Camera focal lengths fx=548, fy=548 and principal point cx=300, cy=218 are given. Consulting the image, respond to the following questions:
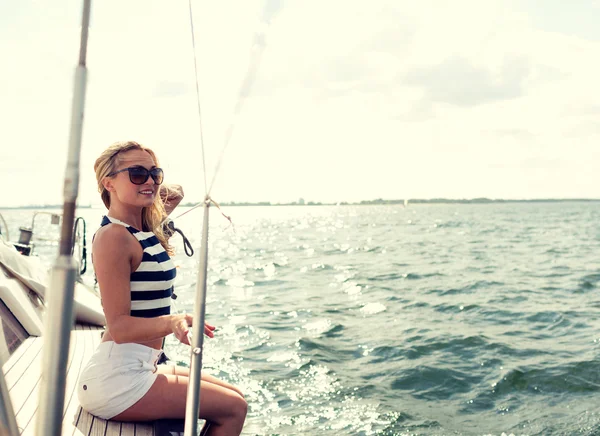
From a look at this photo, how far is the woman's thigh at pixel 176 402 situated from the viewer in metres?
2.35

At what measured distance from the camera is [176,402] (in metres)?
2.38

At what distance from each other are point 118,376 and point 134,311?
30 cm

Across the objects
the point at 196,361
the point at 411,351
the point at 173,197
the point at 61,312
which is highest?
the point at 173,197

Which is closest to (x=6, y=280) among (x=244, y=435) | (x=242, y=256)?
(x=244, y=435)

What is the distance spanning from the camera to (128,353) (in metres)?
2.30

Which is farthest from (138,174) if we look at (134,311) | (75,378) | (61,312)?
(75,378)

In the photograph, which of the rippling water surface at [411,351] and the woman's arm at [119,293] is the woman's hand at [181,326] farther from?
the rippling water surface at [411,351]

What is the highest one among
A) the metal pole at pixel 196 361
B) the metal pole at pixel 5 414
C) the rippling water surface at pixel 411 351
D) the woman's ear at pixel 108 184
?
the woman's ear at pixel 108 184

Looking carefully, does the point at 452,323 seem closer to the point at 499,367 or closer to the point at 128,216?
the point at 499,367

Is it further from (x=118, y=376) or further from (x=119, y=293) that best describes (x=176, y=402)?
(x=119, y=293)

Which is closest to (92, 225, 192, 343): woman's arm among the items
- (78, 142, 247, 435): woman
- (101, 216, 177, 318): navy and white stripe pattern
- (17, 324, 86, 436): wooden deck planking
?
(78, 142, 247, 435): woman

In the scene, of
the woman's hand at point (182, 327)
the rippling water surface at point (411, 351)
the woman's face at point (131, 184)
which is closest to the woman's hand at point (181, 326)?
the woman's hand at point (182, 327)

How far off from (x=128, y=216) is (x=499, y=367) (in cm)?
602

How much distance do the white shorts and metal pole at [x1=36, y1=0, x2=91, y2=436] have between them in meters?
1.67
